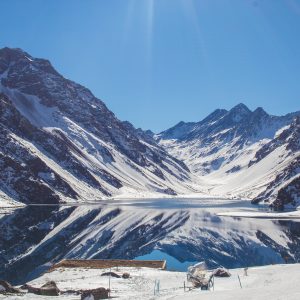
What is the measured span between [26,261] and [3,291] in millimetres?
32950

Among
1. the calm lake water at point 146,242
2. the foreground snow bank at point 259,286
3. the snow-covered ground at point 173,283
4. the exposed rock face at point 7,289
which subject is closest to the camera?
the foreground snow bank at point 259,286

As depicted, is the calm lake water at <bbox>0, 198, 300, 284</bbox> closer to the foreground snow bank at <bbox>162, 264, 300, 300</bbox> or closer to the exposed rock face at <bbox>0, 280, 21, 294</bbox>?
the exposed rock face at <bbox>0, 280, 21, 294</bbox>

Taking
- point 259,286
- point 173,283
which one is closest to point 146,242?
point 173,283

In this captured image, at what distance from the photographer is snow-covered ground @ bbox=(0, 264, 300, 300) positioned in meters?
36.6

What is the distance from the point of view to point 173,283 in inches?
2077

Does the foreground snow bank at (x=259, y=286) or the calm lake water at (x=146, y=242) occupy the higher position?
the calm lake water at (x=146, y=242)

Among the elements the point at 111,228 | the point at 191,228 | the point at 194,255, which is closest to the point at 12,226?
the point at 111,228

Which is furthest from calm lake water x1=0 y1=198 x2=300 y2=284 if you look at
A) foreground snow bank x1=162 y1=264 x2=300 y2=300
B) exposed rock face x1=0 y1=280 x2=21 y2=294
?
foreground snow bank x1=162 y1=264 x2=300 y2=300

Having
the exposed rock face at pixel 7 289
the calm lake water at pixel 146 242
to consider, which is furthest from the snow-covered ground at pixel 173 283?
the calm lake water at pixel 146 242

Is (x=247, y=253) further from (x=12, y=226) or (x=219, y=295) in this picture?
(x=12, y=226)

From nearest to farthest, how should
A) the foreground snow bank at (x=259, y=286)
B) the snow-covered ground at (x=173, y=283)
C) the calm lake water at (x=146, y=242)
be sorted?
the foreground snow bank at (x=259, y=286)
the snow-covered ground at (x=173, y=283)
the calm lake water at (x=146, y=242)

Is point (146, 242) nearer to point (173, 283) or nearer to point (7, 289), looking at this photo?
point (173, 283)

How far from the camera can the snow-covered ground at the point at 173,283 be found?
3665cm

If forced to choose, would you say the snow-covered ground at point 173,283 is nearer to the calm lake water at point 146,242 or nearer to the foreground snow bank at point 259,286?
the foreground snow bank at point 259,286
